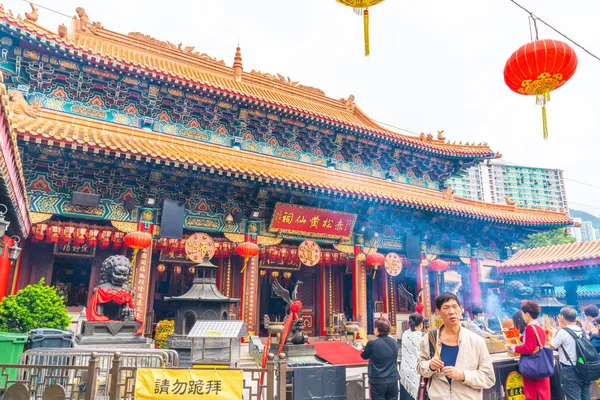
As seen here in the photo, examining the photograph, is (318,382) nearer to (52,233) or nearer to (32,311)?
(32,311)

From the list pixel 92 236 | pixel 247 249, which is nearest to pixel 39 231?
pixel 92 236

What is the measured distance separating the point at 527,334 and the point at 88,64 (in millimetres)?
10372

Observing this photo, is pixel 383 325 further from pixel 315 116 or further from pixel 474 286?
Answer: pixel 474 286

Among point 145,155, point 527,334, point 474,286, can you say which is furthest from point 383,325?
point 474,286

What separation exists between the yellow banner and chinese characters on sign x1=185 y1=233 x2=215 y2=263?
17.8ft

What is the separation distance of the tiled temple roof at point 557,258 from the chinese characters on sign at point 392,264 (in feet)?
19.8

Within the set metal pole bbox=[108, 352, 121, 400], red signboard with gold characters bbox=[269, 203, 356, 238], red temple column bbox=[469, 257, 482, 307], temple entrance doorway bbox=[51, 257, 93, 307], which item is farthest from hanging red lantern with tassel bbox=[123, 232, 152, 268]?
red temple column bbox=[469, 257, 482, 307]

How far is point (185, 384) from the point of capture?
4082 mm

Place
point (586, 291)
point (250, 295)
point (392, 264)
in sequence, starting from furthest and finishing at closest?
point (586, 291)
point (392, 264)
point (250, 295)

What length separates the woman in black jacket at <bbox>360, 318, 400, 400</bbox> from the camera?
4.45m

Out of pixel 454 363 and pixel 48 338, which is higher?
pixel 454 363

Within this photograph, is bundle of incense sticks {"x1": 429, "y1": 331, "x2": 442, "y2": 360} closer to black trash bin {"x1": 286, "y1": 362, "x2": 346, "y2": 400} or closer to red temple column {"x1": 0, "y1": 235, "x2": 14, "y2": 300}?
black trash bin {"x1": 286, "y1": 362, "x2": 346, "y2": 400}

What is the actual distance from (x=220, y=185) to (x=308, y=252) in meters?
2.97

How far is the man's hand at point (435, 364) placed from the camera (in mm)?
2789
